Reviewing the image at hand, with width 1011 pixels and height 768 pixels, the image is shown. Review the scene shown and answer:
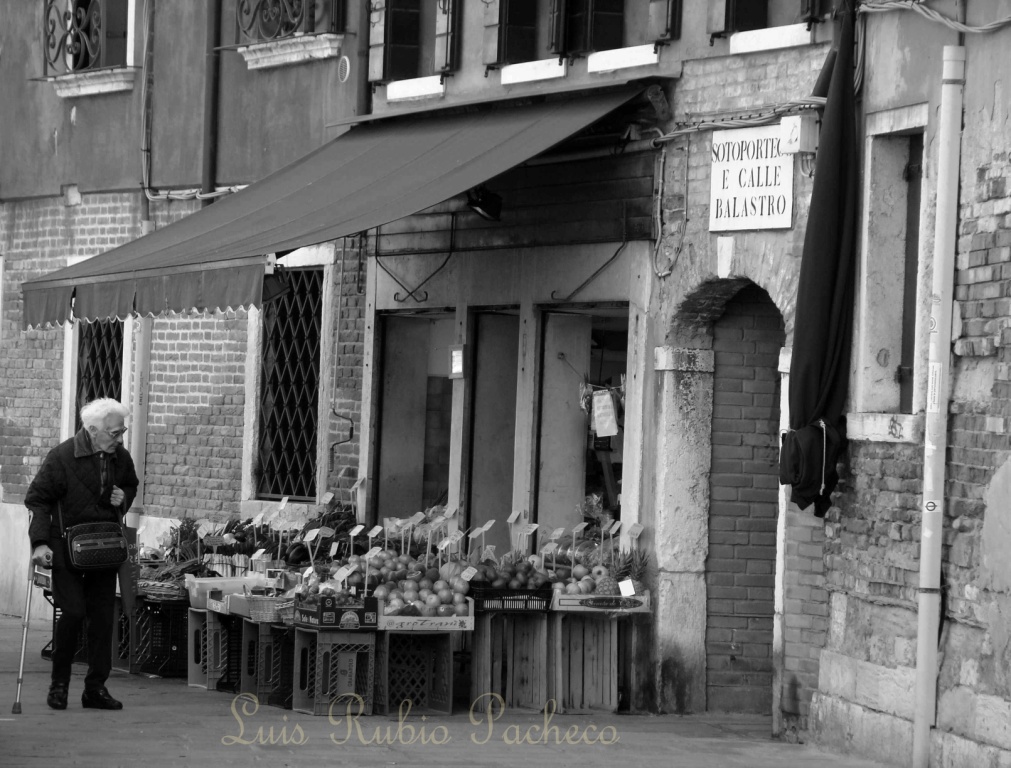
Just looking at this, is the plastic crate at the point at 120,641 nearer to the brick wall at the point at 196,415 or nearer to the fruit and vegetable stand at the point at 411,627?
the fruit and vegetable stand at the point at 411,627

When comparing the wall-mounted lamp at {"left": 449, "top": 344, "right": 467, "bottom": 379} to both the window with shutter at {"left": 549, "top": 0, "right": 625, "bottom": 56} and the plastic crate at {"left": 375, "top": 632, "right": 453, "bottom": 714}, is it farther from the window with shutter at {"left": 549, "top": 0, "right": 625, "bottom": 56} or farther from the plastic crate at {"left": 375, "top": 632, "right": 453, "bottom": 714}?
A: the plastic crate at {"left": 375, "top": 632, "right": 453, "bottom": 714}

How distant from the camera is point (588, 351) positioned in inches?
531

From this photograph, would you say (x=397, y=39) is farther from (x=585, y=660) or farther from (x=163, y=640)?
(x=585, y=660)

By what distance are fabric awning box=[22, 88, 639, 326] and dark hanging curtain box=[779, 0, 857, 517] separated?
182 centimetres

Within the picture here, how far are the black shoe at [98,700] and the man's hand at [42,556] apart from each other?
860 millimetres

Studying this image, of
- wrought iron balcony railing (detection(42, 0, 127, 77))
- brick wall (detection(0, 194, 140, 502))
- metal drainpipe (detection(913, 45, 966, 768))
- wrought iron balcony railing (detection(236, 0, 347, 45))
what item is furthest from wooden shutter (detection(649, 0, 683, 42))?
brick wall (detection(0, 194, 140, 502))

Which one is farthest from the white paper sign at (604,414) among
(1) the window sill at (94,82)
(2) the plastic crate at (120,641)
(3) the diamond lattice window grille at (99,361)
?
(1) the window sill at (94,82)

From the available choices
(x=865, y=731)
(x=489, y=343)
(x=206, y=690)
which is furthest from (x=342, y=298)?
(x=865, y=731)

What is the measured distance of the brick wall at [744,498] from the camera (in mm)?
12250

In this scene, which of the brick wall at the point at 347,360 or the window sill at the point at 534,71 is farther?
the brick wall at the point at 347,360

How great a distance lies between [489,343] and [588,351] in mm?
996

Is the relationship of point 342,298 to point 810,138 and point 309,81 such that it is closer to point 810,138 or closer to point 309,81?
point 309,81

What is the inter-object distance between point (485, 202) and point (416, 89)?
4.76ft

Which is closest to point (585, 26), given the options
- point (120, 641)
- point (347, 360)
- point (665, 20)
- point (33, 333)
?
point (665, 20)
